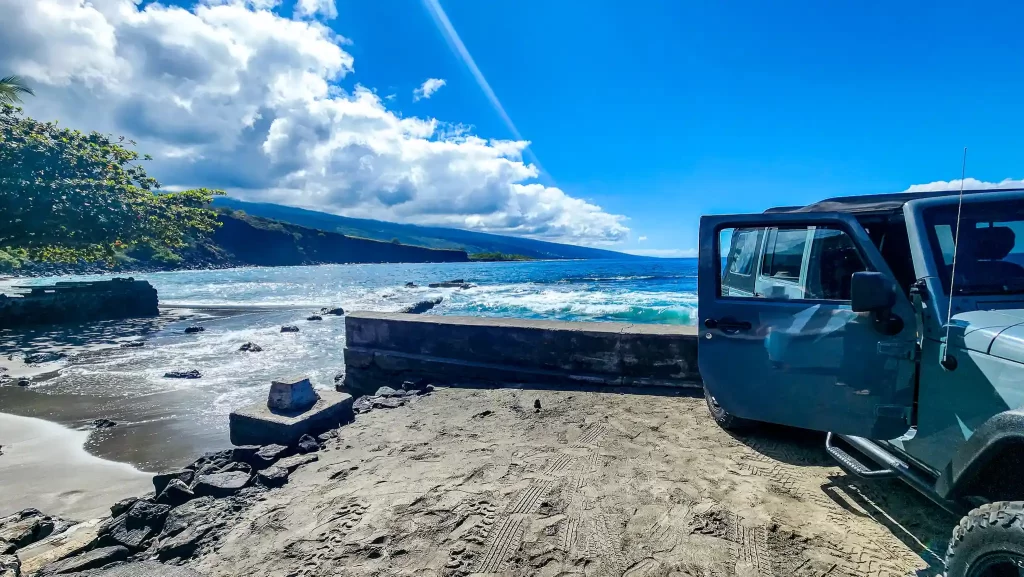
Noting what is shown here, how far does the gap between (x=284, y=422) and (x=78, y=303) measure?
902 inches

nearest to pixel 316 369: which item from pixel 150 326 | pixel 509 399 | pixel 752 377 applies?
pixel 509 399

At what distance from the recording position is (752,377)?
306 centimetres

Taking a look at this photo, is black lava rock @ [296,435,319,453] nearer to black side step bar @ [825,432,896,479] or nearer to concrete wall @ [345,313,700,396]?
concrete wall @ [345,313,700,396]

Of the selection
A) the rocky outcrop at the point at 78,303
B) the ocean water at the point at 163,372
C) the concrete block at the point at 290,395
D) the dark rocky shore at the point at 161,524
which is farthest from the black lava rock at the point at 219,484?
the rocky outcrop at the point at 78,303

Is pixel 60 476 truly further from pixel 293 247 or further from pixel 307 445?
pixel 293 247

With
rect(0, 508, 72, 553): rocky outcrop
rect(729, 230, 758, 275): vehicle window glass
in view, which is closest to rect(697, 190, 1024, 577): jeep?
rect(729, 230, 758, 275): vehicle window glass

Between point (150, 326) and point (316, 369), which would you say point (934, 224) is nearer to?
point (316, 369)

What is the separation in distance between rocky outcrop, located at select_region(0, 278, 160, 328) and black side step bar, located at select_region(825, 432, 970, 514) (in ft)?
84.8

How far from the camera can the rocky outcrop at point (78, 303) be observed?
18.2m

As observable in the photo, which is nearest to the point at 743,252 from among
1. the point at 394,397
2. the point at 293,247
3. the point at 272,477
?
the point at 394,397

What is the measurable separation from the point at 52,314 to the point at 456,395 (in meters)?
22.8

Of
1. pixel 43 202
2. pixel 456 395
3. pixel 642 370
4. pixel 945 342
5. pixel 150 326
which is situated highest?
pixel 43 202

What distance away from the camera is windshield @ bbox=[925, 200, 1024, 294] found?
2.49 metres

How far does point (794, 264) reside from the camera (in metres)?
3.93
